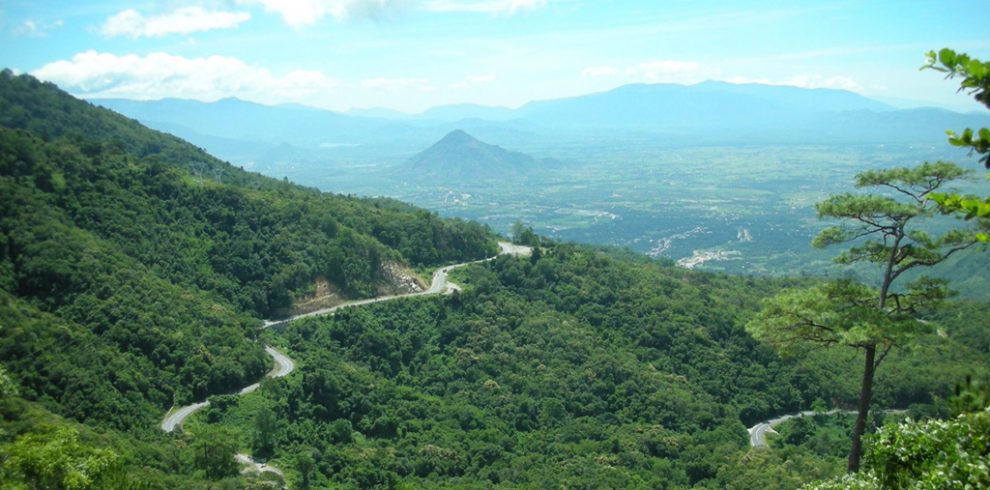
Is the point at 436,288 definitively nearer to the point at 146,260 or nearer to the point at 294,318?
the point at 294,318

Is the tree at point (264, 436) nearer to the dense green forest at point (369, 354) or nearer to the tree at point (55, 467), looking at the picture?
the dense green forest at point (369, 354)

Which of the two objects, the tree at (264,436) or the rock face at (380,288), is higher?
the rock face at (380,288)

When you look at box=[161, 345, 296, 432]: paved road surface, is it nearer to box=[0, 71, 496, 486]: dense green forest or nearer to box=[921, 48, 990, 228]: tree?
box=[0, 71, 496, 486]: dense green forest

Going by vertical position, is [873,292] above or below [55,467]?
above

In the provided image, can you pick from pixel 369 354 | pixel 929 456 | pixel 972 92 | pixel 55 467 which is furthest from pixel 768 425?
pixel 972 92

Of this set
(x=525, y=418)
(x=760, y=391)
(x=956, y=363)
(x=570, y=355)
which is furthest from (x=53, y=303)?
(x=956, y=363)

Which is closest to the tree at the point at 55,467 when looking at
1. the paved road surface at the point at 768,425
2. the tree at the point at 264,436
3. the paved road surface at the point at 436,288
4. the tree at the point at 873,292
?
the tree at the point at 873,292
